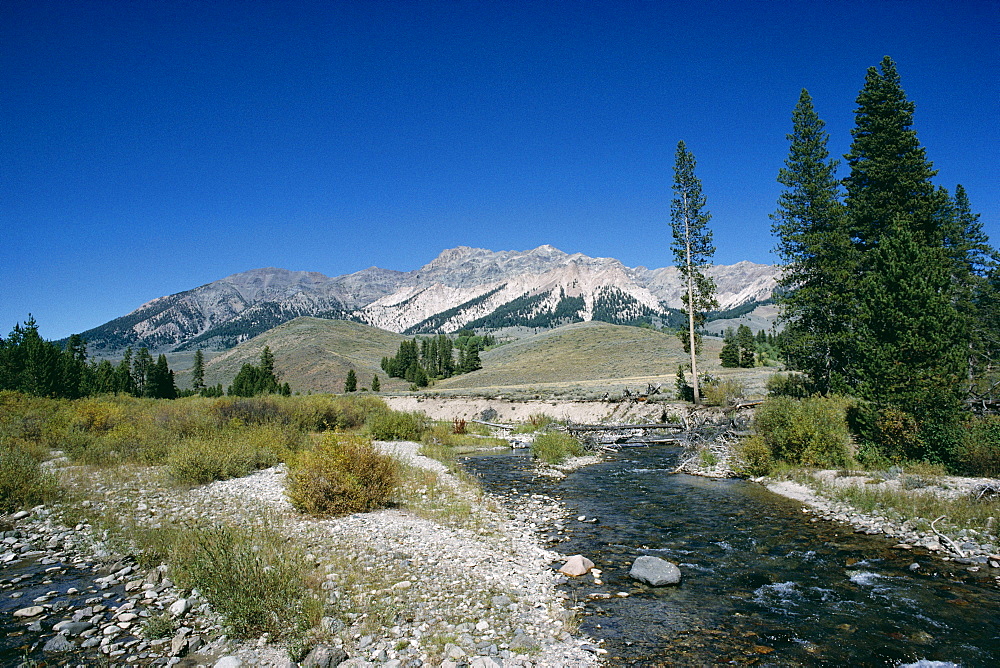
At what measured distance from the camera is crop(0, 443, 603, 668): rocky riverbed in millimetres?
5809

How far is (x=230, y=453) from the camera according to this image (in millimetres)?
16750

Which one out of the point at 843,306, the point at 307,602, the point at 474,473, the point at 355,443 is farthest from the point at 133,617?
the point at 843,306

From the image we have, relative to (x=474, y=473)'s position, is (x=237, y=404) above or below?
above

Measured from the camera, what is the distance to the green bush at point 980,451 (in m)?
12.9

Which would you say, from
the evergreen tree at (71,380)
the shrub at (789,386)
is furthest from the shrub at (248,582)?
the evergreen tree at (71,380)

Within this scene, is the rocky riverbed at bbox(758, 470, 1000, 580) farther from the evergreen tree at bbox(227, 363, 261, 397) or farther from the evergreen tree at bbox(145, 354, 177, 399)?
the evergreen tree at bbox(145, 354, 177, 399)

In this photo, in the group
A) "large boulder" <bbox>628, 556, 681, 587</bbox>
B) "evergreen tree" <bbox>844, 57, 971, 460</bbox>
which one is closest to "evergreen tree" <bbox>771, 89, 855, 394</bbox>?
"evergreen tree" <bbox>844, 57, 971, 460</bbox>

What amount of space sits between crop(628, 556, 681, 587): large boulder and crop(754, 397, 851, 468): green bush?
35.5 ft

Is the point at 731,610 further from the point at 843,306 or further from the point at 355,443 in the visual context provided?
the point at 843,306

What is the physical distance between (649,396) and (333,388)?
9408 centimetres

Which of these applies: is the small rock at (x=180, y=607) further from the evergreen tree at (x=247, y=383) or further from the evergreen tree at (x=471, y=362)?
the evergreen tree at (x=471, y=362)

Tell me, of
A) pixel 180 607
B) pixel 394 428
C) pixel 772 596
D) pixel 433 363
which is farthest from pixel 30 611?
pixel 433 363

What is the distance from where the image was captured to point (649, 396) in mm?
38875

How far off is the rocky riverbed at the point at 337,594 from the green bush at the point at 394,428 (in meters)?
16.3
